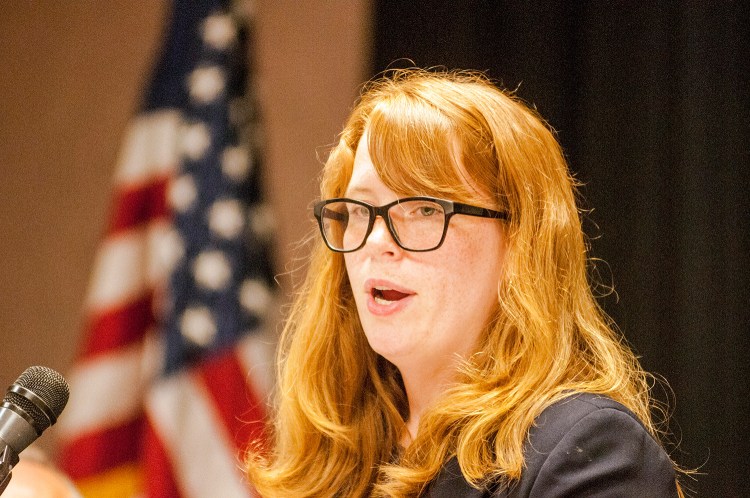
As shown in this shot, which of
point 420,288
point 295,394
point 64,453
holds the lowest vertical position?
point 64,453

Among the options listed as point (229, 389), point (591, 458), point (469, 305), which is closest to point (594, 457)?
point (591, 458)

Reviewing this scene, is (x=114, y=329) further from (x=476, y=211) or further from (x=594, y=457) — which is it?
(x=594, y=457)

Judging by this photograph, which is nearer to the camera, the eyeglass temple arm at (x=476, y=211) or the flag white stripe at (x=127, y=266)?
the eyeglass temple arm at (x=476, y=211)

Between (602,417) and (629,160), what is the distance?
1.15 m

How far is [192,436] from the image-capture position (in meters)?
2.52

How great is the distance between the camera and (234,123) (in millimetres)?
2689

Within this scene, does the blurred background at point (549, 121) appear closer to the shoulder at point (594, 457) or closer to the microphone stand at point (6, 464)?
the shoulder at point (594, 457)

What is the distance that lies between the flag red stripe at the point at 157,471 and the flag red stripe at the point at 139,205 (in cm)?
62

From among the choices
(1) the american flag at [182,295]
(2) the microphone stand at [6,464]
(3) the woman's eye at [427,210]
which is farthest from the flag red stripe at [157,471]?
(2) the microphone stand at [6,464]

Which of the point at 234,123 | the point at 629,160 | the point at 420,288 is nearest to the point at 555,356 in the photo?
the point at 420,288

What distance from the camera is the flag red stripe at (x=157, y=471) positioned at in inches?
97.0

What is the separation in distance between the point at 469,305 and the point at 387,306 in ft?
0.37

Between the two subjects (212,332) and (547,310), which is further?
(212,332)

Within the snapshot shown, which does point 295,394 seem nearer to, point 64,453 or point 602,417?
point 602,417
